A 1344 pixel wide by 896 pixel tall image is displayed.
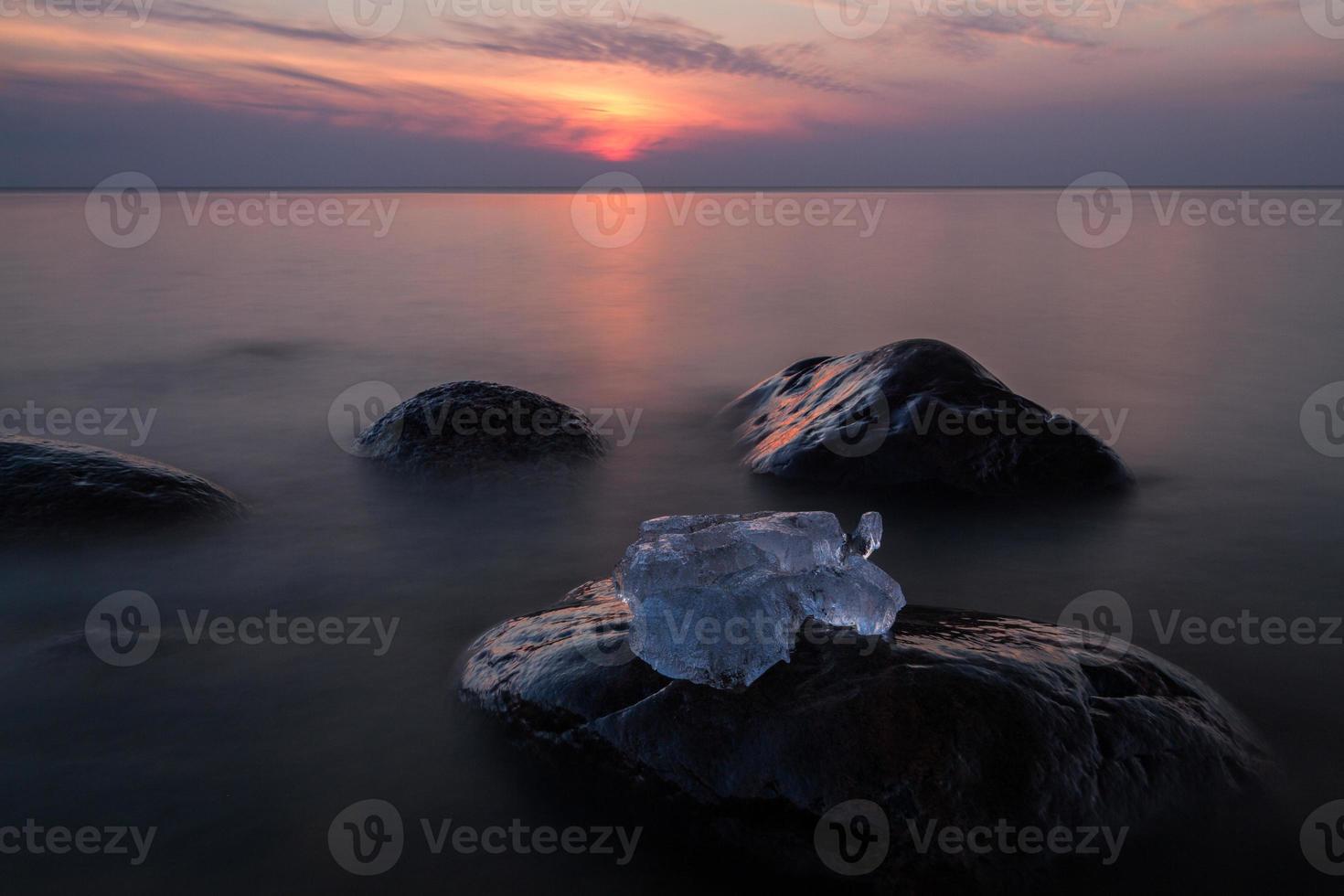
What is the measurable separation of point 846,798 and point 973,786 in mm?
421

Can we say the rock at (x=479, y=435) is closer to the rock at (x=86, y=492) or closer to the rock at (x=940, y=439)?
the rock at (x=86, y=492)

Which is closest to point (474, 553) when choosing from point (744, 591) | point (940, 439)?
point (744, 591)

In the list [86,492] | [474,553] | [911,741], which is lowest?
[911,741]

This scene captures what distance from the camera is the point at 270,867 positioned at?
327cm

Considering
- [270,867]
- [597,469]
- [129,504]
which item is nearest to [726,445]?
[597,469]

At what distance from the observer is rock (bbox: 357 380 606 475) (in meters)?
7.49

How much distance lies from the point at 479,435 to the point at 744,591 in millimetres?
4420

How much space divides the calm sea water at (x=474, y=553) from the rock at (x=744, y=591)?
0.59 m

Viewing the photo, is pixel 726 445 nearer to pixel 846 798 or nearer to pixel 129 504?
pixel 129 504

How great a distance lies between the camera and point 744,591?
142 inches

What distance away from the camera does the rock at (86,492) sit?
590 cm

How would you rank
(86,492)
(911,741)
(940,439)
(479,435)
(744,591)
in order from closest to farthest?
1. (911,741)
2. (744,591)
3. (86,492)
4. (940,439)
5. (479,435)

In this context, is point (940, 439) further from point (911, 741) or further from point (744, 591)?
point (911, 741)

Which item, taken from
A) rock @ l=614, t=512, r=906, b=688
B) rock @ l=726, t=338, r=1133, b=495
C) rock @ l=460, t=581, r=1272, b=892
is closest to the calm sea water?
rock @ l=460, t=581, r=1272, b=892
